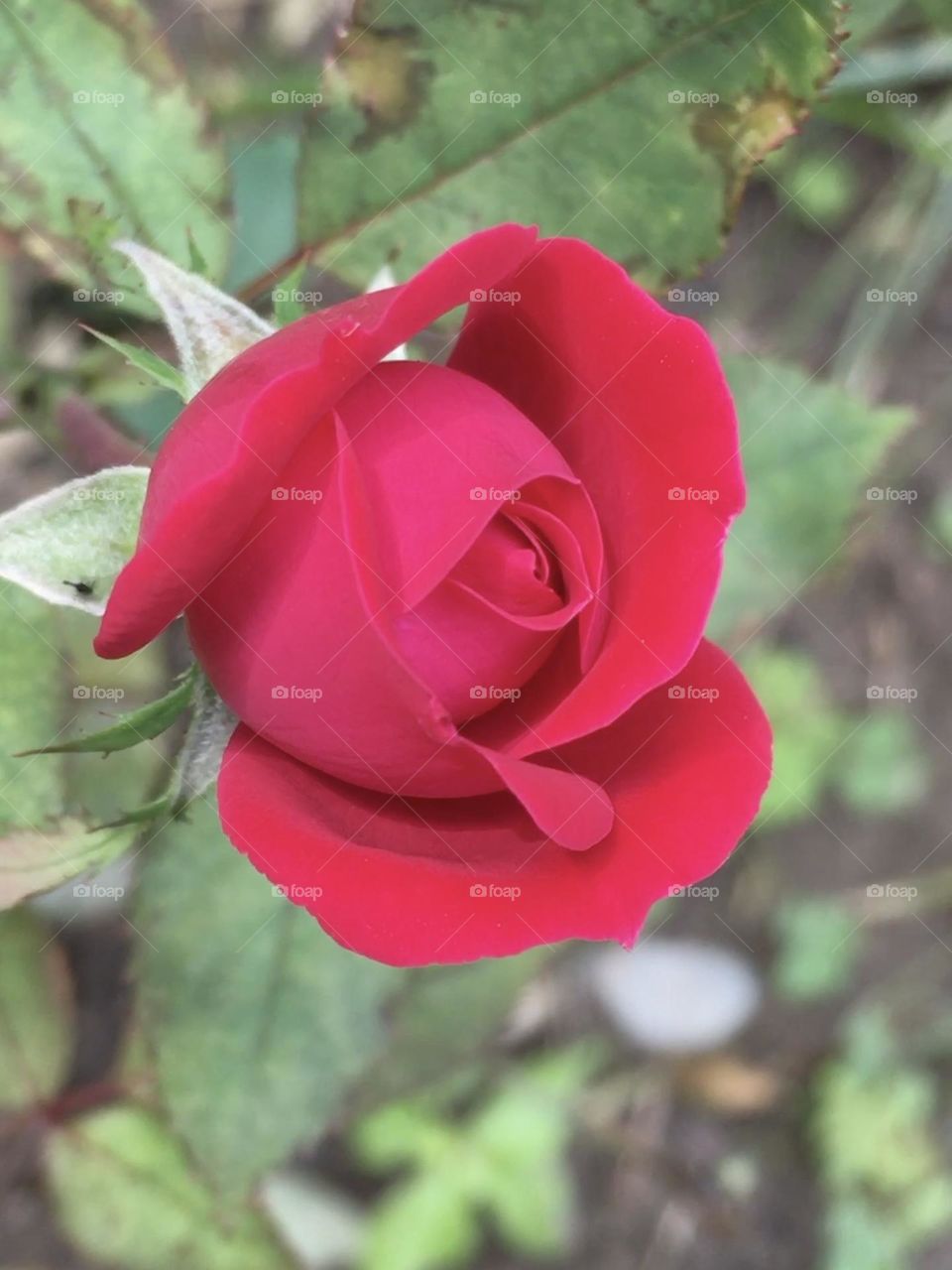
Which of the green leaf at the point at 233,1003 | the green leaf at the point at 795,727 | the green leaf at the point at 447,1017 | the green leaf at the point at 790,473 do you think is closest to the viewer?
the green leaf at the point at 233,1003

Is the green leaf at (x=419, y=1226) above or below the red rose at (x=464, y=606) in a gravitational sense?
below

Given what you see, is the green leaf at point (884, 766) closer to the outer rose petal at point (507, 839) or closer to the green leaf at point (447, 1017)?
the green leaf at point (447, 1017)

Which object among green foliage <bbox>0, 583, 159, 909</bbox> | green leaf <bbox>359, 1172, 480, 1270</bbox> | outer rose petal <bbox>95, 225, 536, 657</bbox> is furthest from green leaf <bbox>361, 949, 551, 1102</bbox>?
outer rose petal <bbox>95, 225, 536, 657</bbox>

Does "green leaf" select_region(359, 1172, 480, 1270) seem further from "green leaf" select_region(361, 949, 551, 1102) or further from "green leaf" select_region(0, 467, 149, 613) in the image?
"green leaf" select_region(0, 467, 149, 613)

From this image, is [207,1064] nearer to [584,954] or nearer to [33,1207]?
[33,1207]

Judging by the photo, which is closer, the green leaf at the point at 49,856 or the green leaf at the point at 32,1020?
the green leaf at the point at 49,856

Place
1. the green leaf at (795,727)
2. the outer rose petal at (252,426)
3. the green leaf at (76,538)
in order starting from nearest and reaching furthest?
the outer rose petal at (252,426) < the green leaf at (76,538) < the green leaf at (795,727)

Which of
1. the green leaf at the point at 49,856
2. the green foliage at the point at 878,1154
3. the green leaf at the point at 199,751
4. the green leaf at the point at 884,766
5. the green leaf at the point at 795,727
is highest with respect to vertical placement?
the green leaf at the point at 199,751

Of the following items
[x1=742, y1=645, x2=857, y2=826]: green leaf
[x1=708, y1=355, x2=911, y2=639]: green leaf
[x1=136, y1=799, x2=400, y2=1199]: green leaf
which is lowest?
[x1=742, y1=645, x2=857, y2=826]: green leaf

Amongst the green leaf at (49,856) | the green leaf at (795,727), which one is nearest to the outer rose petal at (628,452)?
the green leaf at (49,856)
